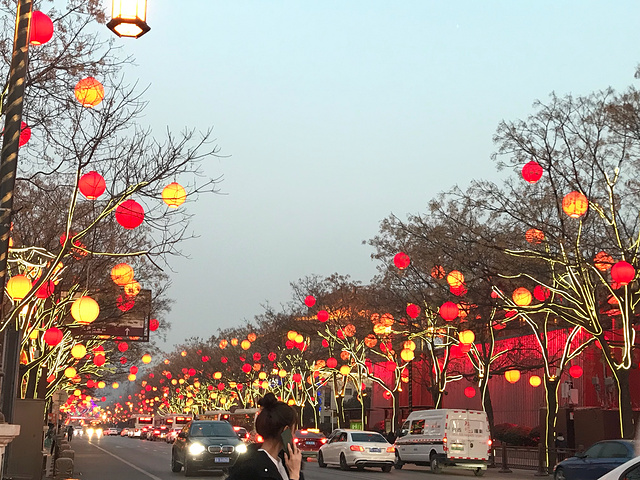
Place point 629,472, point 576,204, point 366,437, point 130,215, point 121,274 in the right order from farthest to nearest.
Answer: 1. point 366,437
2. point 576,204
3. point 121,274
4. point 130,215
5. point 629,472

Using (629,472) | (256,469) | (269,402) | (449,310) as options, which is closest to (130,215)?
(629,472)

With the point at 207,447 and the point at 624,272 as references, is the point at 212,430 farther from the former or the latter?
the point at 624,272

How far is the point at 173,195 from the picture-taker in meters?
14.8

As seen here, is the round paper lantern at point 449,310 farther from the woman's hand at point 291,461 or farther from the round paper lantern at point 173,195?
the woman's hand at point 291,461

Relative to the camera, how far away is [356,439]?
30703 millimetres

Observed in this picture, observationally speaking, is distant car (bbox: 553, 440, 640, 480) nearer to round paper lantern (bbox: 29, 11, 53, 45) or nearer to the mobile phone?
round paper lantern (bbox: 29, 11, 53, 45)

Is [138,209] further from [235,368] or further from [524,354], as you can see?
[235,368]

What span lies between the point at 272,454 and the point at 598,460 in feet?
56.0

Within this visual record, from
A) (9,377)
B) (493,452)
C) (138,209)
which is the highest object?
(138,209)

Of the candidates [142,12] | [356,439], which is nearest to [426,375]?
[356,439]

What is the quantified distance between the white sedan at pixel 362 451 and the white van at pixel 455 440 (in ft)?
5.49

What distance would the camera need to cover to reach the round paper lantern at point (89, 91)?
13.5 m

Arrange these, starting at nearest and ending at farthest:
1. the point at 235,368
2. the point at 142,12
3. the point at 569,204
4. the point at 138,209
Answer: the point at 142,12, the point at 138,209, the point at 569,204, the point at 235,368

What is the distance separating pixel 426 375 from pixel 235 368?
27.0m
